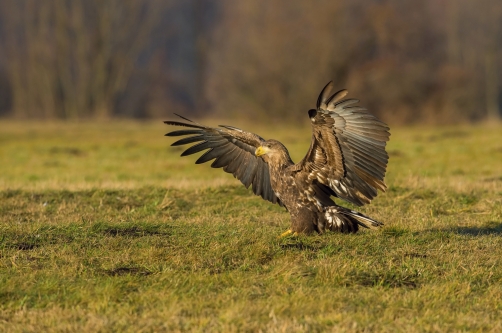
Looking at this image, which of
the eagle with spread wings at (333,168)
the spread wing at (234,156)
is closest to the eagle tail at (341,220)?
the eagle with spread wings at (333,168)

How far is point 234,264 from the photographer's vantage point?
6598 mm

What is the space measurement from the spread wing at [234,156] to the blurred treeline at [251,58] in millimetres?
28142

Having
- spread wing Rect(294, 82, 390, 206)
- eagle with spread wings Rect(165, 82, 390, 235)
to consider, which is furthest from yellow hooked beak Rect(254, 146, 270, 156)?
spread wing Rect(294, 82, 390, 206)

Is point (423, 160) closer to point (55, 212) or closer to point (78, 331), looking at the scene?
point (55, 212)

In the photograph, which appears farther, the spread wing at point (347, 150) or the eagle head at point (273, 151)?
the eagle head at point (273, 151)

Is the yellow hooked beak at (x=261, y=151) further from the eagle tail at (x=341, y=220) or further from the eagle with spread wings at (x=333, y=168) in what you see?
the eagle tail at (x=341, y=220)

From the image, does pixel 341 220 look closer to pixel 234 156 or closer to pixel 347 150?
pixel 347 150

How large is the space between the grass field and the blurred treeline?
26644 mm

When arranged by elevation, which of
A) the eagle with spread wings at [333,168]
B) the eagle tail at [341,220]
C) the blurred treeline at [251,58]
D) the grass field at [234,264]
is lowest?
the grass field at [234,264]

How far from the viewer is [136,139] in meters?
28.4

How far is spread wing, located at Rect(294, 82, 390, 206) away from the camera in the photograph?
7.41m

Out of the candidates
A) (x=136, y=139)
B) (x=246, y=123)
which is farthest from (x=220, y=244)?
(x=246, y=123)

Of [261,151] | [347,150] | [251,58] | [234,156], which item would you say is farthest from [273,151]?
[251,58]

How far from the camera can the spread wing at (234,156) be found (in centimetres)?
891
